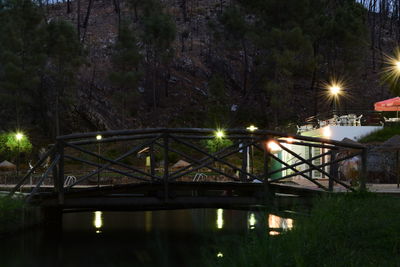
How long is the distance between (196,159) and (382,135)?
11.2 meters

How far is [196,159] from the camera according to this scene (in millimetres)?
24891

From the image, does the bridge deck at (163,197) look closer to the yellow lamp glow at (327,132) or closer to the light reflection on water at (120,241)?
the light reflection on water at (120,241)

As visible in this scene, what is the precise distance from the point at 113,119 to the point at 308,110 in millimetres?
22063

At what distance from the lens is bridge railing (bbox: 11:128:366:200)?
36.5 ft

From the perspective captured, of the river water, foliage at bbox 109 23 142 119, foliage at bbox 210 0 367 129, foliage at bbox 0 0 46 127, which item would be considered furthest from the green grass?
foliage at bbox 0 0 46 127

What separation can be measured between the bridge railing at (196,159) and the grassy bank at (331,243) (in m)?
2.56

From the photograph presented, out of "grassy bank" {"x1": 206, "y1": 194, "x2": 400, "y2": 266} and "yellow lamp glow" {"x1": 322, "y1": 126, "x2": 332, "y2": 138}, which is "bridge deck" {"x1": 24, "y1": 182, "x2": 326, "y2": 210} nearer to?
"grassy bank" {"x1": 206, "y1": 194, "x2": 400, "y2": 266}

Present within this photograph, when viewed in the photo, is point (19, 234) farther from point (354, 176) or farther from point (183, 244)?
point (354, 176)

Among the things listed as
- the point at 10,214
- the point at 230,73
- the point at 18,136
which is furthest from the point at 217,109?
the point at 10,214

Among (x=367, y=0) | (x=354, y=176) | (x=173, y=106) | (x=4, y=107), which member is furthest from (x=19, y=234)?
(x=367, y=0)

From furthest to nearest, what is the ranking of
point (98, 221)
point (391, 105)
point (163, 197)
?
1. point (391, 105)
2. point (98, 221)
3. point (163, 197)

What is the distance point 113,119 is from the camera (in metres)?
47.1

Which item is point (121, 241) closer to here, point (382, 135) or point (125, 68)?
point (382, 135)

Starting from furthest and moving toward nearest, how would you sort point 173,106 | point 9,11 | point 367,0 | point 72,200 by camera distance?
point 367,0, point 173,106, point 9,11, point 72,200
